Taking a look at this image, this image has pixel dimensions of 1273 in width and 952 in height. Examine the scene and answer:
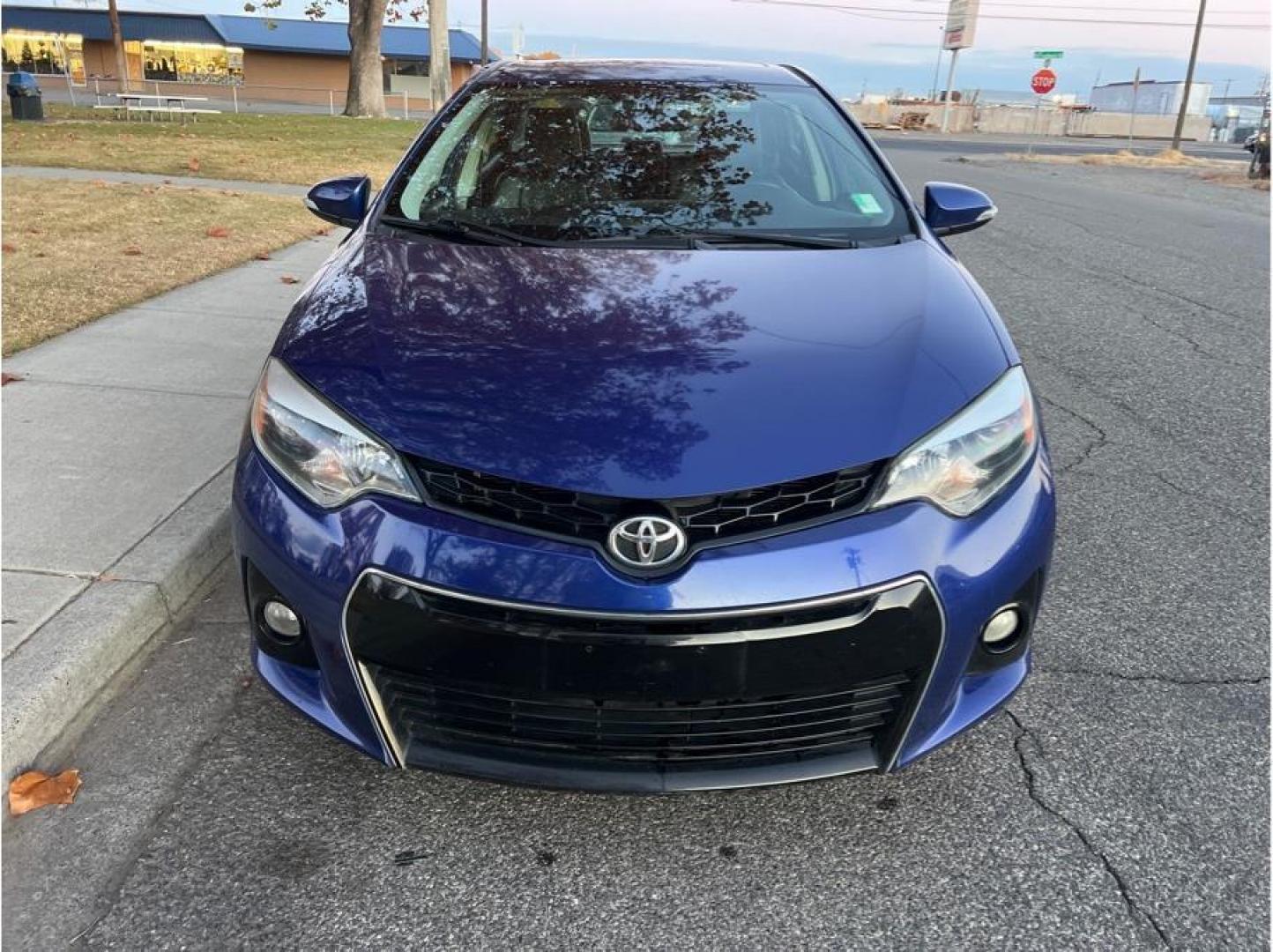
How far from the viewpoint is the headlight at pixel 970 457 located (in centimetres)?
196

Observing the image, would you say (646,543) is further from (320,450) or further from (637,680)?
(320,450)

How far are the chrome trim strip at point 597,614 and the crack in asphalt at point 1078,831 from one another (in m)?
0.55

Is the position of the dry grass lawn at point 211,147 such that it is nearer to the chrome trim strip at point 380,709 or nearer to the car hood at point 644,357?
the car hood at point 644,357

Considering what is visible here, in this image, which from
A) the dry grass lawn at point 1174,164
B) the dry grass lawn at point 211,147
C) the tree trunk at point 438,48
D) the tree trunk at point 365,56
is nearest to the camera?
the dry grass lawn at point 211,147

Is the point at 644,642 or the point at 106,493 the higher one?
the point at 644,642

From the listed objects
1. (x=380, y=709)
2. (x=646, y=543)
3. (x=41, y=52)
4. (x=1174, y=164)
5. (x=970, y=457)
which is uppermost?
(x=41, y=52)

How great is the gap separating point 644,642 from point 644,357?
2.15 feet

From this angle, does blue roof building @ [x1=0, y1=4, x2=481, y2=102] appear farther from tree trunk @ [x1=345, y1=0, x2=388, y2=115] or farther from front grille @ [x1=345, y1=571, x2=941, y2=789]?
Result: front grille @ [x1=345, y1=571, x2=941, y2=789]

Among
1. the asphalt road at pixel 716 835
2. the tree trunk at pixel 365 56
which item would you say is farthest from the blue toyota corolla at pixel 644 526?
the tree trunk at pixel 365 56

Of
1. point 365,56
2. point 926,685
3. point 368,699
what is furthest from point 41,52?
point 926,685

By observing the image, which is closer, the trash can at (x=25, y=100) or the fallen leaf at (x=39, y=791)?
the fallen leaf at (x=39, y=791)

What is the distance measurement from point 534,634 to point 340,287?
1.22m

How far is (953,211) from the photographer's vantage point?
11.1 ft

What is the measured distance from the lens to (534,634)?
72.2 inches
